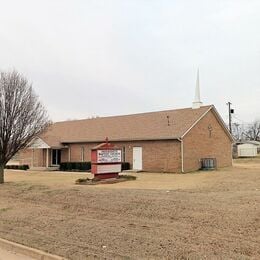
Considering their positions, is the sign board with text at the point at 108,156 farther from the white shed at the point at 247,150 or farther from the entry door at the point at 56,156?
the white shed at the point at 247,150

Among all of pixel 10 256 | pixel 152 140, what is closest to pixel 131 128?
pixel 152 140

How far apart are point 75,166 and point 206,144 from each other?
11701 mm

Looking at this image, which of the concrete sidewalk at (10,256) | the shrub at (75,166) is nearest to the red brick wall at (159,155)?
the shrub at (75,166)

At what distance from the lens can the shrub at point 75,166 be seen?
1355 inches

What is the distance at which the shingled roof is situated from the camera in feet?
103

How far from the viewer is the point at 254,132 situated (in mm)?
106250

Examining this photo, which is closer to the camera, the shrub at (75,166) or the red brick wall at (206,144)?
the red brick wall at (206,144)

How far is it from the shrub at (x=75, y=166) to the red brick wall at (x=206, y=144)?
29.6ft

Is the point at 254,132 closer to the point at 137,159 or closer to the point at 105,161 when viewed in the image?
the point at 137,159

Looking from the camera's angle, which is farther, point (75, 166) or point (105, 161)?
point (75, 166)

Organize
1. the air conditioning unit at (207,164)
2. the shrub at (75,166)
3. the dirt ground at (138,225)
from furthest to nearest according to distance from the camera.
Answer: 1. the shrub at (75,166)
2. the air conditioning unit at (207,164)
3. the dirt ground at (138,225)

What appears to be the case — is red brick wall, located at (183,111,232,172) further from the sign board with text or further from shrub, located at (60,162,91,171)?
shrub, located at (60,162,91,171)

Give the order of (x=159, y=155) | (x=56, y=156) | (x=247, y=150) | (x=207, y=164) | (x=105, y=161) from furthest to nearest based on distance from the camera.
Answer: (x=247, y=150)
(x=56, y=156)
(x=207, y=164)
(x=159, y=155)
(x=105, y=161)

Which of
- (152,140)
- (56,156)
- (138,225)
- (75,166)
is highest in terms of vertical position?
(152,140)
